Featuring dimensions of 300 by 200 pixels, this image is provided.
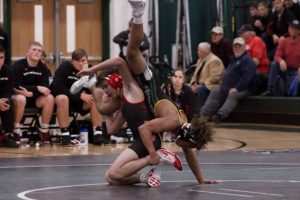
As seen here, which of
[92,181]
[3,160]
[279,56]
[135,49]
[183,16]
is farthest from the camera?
[183,16]

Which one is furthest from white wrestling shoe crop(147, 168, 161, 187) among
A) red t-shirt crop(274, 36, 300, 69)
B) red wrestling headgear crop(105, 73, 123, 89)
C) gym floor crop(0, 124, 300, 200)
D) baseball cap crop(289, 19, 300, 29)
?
baseball cap crop(289, 19, 300, 29)

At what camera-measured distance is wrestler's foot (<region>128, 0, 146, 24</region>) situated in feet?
29.5

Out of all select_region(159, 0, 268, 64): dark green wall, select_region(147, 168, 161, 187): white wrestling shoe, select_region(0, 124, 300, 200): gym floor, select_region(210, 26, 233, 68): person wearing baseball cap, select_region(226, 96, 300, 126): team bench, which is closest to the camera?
select_region(0, 124, 300, 200): gym floor

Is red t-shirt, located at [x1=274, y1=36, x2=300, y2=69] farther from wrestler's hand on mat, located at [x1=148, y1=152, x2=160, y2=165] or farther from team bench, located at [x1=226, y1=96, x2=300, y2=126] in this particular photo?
wrestler's hand on mat, located at [x1=148, y1=152, x2=160, y2=165]

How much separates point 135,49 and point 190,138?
3.38 feet

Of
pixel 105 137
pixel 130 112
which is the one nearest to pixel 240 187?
pixel 130 112

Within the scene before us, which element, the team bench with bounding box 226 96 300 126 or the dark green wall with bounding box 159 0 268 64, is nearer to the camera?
the team bench with bounding box 226 96 300 126

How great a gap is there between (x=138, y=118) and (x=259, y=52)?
9935 millimetres

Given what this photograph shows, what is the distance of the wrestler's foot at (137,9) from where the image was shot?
29.5 ft

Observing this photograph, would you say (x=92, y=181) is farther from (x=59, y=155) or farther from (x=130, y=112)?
(x=59, y=155)

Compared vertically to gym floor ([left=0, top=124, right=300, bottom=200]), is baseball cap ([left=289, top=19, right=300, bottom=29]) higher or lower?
higher

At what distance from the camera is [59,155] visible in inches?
520

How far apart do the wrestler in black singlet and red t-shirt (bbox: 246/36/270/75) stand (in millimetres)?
9832

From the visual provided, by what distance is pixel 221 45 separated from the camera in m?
20.0
